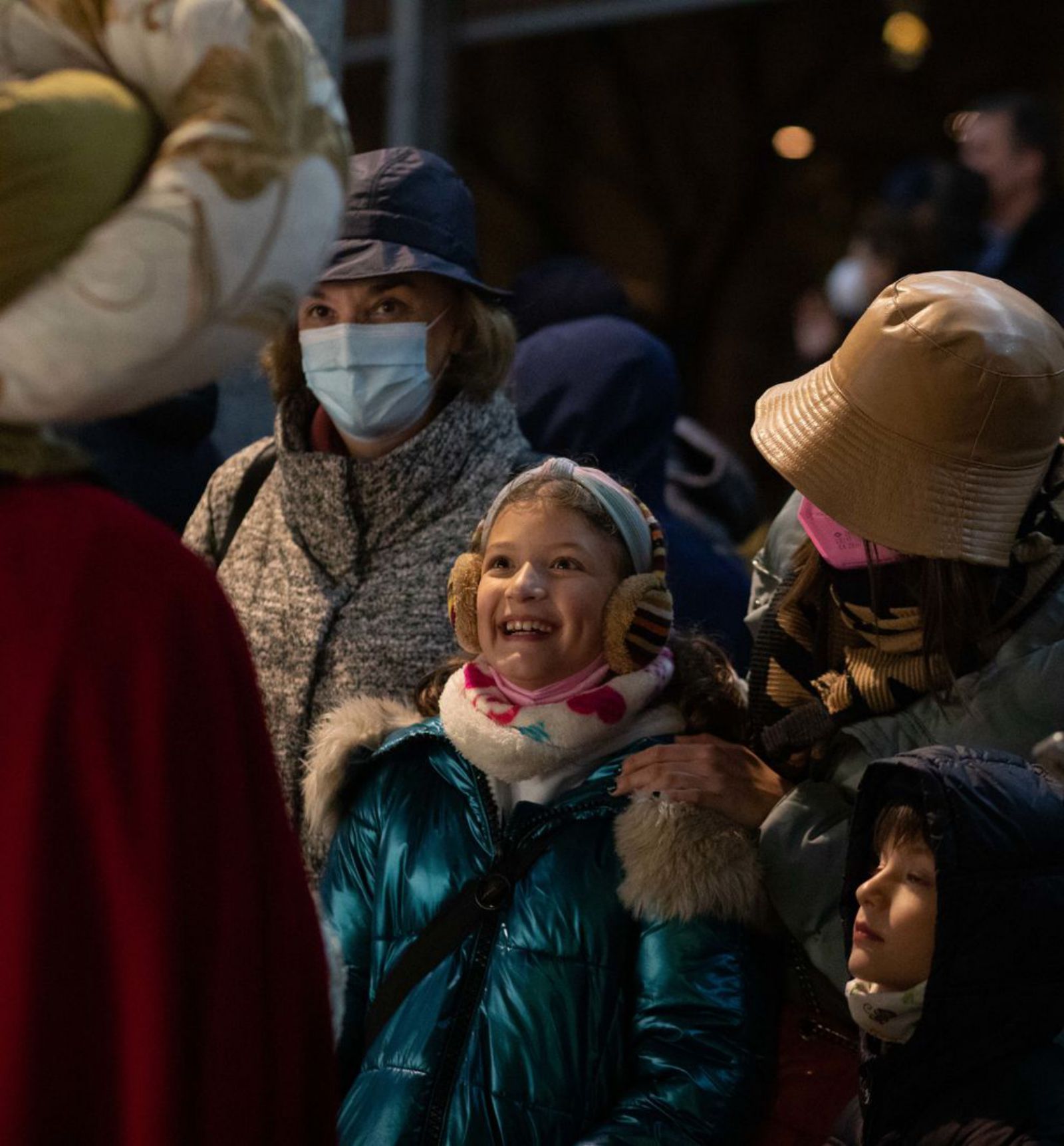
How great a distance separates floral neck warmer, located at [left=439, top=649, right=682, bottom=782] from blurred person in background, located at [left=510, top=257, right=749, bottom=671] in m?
1.05

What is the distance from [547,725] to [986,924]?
0.80 meters

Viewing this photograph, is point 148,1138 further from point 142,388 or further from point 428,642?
point 428,642

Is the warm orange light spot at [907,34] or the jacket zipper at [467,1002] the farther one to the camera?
the warm orange light spot at [907,34]

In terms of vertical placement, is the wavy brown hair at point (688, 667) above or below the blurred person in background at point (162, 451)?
above

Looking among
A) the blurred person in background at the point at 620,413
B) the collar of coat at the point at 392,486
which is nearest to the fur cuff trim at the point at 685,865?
the collar of coat at the point at 392,486

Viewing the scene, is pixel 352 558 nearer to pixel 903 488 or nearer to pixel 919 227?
pixel 903 488

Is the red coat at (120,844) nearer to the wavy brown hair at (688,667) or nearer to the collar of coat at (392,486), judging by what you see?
the wavy brown hair at (688,667)

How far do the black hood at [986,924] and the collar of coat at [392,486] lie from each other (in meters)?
1.35

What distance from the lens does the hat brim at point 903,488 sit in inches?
97.6

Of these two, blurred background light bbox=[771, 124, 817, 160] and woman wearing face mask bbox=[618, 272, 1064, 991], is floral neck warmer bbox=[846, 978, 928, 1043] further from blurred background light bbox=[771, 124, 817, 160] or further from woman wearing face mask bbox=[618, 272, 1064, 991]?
blurred background light bbox=[771, 124, 817, 160]

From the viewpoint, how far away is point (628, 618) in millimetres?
2715

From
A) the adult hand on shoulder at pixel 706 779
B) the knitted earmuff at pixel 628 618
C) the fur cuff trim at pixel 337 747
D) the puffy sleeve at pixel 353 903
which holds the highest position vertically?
the knitted earmuff at pixel 628 618

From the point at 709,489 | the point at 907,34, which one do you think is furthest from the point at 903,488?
the point at 907,34

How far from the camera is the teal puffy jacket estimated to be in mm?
2490
